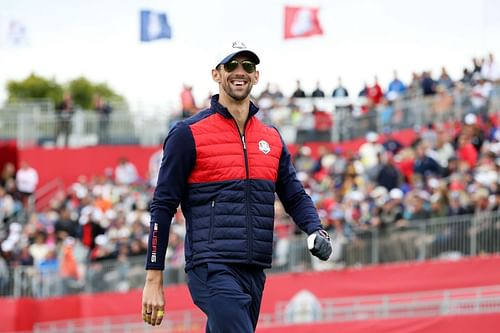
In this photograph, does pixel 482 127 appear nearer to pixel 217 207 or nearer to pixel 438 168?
pixel 438 168

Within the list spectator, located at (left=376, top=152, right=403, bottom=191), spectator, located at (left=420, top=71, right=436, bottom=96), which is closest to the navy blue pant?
spectator, located at (left=376, top=152, right=403, bottom=191)

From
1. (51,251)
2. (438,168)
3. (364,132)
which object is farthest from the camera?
(364,132)

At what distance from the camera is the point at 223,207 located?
25.8ft

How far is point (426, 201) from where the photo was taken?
20406mm

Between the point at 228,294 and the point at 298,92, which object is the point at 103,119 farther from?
the point at 228,294

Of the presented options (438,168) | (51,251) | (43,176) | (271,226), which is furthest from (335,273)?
(43,176)

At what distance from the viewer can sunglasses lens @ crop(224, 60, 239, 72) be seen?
7.93m

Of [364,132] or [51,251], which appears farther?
[364,132]

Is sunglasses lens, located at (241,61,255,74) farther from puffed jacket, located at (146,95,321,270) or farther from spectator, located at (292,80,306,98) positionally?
spectator, located at (292,80,306,98)

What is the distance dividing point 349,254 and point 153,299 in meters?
13.3

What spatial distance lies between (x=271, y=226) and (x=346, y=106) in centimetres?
2362

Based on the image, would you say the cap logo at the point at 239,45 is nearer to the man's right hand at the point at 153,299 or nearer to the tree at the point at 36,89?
the man's right hand at the point at 153,299

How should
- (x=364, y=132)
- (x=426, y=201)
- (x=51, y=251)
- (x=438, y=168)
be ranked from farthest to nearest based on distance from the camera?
(x=364, y=132) → (x=51, y=251) → (x=438, y=168) → (x=426, y=201)

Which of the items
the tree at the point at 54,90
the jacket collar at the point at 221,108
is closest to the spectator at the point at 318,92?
the jacket collar at the point at 221,108
